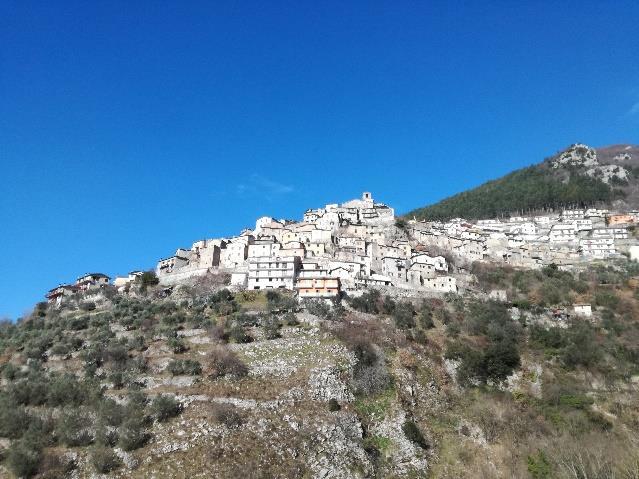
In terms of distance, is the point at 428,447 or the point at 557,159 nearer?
the point at 428,447

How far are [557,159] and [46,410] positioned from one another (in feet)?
548

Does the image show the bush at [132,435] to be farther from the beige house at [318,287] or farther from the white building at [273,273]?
the white building at [273,273]

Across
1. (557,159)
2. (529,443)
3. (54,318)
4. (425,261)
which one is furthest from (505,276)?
(557,159)

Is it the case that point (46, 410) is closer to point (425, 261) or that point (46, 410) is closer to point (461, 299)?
point (461, 299)

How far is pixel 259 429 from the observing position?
39.8m

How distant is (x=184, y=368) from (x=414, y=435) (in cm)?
2025

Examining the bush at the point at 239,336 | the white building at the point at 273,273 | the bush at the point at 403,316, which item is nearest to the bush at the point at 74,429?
the bush at the point at 239,336

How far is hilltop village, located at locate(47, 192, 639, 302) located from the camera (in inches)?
2795

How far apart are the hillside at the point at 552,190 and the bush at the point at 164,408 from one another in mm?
104563

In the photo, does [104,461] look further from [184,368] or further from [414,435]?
[414,435]

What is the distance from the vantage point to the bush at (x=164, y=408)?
41.0 metres

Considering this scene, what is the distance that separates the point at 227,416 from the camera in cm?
4012

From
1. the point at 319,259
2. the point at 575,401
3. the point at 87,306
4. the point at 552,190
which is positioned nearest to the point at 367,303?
the point at 319,259

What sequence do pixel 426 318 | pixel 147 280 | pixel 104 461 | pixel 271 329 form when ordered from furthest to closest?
1. pixel 147 280
2. pixel 426 318
3. pixel 271 329
4. pixel 104 461
